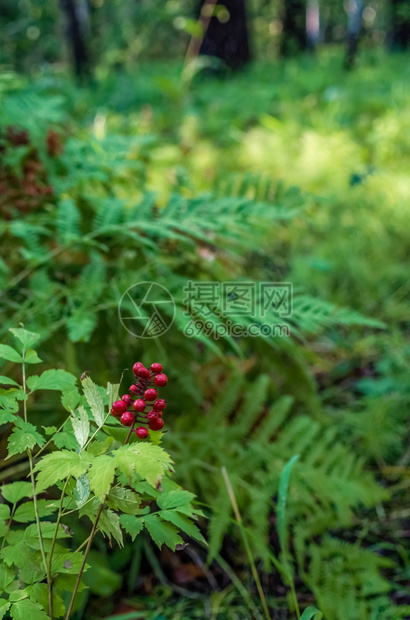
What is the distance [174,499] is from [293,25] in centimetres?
1556

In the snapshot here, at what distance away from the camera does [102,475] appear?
0.62m

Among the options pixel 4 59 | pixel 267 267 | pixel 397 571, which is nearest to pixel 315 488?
pixel 397 571

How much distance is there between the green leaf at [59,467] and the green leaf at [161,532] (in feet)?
0.48

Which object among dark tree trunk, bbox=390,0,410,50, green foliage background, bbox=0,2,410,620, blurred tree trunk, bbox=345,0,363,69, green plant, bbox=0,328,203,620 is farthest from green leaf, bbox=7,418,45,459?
dark tree trunk, bbox=390,0,410,50

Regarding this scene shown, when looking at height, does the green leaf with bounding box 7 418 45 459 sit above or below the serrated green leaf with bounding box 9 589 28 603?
above

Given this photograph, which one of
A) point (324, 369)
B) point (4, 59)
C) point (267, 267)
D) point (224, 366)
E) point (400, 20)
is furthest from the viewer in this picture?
point (400, 20)

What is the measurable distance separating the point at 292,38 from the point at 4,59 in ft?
33.5

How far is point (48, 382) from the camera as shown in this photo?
0.78m

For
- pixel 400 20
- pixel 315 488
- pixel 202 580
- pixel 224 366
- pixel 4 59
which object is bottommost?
pixel 202 580

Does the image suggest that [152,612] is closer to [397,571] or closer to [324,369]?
[397,571]

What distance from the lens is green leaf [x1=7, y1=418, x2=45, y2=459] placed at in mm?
677

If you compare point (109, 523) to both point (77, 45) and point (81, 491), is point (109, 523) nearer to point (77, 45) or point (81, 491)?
point (81, 491)

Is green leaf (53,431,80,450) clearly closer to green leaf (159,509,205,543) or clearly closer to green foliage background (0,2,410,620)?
green leaf (159,509,205,543)

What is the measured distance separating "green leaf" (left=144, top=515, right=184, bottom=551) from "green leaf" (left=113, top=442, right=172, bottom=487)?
0.45 ft
